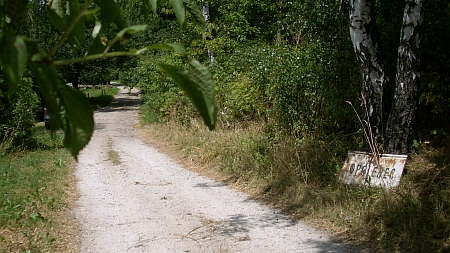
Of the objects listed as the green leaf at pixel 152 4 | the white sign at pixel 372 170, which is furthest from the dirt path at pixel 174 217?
the green leaf at pixel 152 4

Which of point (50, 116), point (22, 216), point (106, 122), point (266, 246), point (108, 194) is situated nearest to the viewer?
point (50, 116)

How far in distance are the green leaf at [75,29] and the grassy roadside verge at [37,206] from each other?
3579mm

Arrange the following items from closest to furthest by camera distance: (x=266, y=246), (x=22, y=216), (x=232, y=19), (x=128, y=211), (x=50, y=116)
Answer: (x=50, y=116), (x=266, y=246), (x=22, y=216), (x=128, y=211), (x=232, y=19)

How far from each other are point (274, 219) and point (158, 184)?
2974 millimetres

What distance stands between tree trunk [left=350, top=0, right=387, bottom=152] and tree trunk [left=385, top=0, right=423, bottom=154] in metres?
0.27

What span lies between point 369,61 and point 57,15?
Result: 6.35 metres

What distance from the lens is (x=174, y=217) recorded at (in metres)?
6.72

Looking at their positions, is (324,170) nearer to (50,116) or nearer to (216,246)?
(216,246)

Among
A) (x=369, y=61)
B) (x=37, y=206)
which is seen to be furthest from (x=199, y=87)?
(x=37, y=206)

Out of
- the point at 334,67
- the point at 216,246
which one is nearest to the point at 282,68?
the point at 334,67

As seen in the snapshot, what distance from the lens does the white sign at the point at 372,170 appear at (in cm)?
630

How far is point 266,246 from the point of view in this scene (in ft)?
18.1

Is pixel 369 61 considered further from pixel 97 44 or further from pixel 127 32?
pixel 127 32

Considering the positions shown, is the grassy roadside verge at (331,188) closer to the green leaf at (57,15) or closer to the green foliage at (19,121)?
the green foliage at (19,121)
